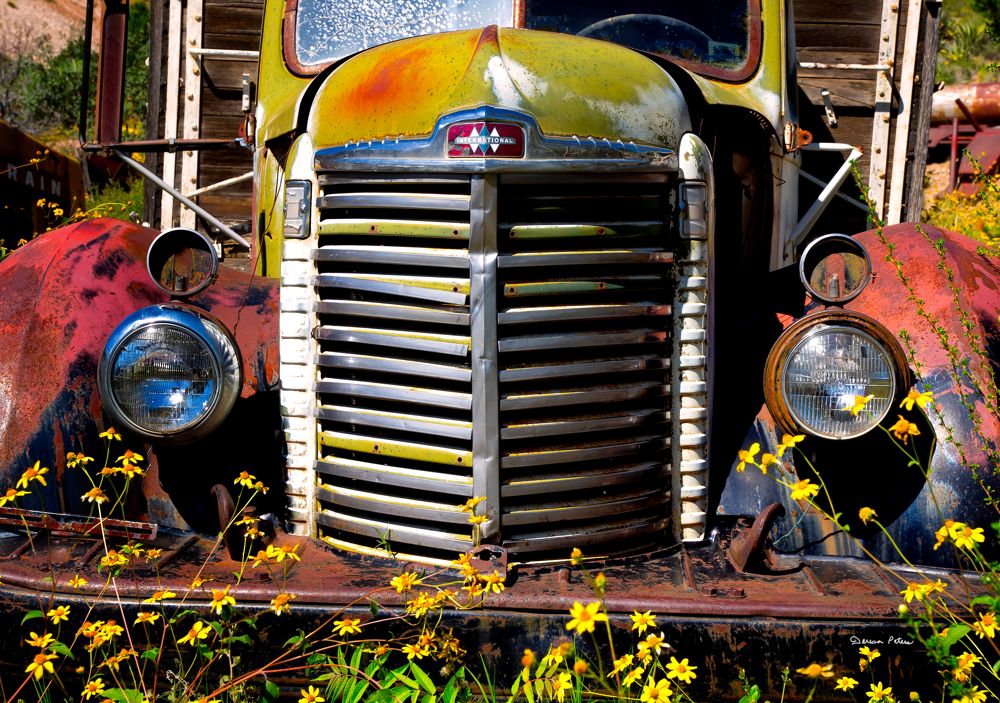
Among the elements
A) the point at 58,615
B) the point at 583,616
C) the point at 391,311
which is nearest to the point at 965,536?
the point at 583,616

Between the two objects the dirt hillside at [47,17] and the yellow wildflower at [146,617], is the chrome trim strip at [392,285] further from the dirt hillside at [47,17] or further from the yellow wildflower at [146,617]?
the dirt hillside at [47,17]

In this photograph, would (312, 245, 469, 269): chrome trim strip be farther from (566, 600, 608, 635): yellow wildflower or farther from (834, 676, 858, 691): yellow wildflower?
(834, 676, 858, 691): yellow wildflower

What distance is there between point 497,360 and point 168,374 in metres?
0.95

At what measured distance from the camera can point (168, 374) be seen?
2932 millimetres

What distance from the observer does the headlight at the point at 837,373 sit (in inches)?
112

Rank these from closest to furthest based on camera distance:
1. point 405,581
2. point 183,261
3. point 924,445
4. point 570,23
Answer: point 405,581, point 924,445, point 183,261, point 570,23

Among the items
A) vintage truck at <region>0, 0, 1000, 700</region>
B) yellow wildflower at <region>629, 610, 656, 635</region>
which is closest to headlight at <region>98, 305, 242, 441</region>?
vintage truck at <region>0, 0, 1000, 700</region>

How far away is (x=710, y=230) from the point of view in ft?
10.4

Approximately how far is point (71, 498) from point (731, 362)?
2.16 m

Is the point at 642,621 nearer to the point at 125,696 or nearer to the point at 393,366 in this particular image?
the point at 393,366

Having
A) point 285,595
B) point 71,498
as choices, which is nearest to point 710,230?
point 285,595

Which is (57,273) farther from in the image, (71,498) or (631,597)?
(631,597)

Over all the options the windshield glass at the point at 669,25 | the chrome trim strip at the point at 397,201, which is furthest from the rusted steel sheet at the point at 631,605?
the windshield glass at the point at 669,25

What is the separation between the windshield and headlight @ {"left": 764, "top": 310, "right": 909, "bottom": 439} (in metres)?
1.56
